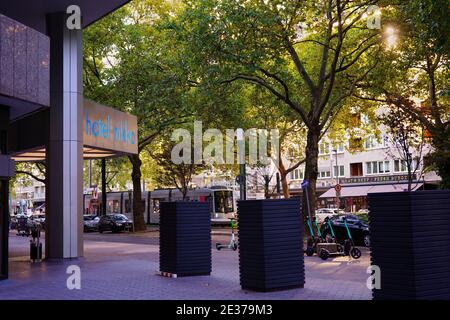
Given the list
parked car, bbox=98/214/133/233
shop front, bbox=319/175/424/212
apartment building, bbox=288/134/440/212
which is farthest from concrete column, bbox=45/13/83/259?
shop front, bbox=319/175/424/212

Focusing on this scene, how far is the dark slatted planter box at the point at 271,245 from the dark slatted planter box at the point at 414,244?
261 centimetres

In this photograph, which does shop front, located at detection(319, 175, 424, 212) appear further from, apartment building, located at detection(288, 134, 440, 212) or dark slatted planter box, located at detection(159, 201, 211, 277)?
dark slatted planter box, located at detection(159, 201, 211, 277)

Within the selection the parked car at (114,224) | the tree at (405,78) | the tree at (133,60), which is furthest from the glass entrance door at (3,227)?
the parked car at (114,224)

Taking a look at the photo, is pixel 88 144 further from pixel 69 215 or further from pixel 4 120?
pixel 4 120

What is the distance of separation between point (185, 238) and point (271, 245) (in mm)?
3465

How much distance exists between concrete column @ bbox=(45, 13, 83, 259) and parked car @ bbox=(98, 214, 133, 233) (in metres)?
25.6

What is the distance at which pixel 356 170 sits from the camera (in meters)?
65.6

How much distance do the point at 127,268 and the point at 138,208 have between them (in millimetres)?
25213

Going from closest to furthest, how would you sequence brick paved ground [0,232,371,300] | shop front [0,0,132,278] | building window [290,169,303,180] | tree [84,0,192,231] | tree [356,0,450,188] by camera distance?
brick paved ground [0,232,371,300] < shop front [0,0,132,278] < tree [356,0,450,188] < tree [84,0,192,231] < building window [290,169,303,180]

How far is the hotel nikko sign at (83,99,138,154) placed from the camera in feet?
66.9

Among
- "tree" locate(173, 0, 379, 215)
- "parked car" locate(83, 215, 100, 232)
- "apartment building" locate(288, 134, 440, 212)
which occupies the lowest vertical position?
"parked car" locate(83, 215, 100, 232)

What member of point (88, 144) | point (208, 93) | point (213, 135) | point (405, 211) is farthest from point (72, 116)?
point (213, 135)

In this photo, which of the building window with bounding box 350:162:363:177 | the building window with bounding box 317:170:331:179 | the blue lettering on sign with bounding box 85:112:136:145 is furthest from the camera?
the building window with bounding box 317:170:331:179

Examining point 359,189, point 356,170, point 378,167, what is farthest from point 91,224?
point 356,170
